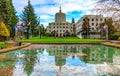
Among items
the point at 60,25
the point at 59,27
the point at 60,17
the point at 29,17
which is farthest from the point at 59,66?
the point at 59,27

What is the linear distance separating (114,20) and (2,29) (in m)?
30.7

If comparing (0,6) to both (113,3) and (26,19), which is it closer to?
(26,19)

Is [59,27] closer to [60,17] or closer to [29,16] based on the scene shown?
[60,17]

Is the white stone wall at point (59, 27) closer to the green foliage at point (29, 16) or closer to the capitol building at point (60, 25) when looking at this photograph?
the capitol building at point (60, 25)

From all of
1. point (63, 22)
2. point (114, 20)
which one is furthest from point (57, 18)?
point (114, 20)

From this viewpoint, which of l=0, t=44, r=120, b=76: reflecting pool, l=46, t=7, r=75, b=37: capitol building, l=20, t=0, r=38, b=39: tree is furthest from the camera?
l=46, t=7, r=75, b=37: capitol building

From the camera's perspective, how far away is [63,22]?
5817 inches

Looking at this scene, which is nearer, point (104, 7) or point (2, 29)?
Result: point (104, 7)

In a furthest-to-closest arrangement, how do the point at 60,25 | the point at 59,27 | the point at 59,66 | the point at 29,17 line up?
the point at 59,27
the point at 60,25
the point at 29,17
the point at 59,66

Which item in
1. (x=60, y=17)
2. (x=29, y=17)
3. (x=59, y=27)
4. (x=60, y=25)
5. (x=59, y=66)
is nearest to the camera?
(x=59, y=66)

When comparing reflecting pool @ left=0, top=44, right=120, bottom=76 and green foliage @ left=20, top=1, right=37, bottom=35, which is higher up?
green foliage @ left=20, top=1, right=37, bottom=35

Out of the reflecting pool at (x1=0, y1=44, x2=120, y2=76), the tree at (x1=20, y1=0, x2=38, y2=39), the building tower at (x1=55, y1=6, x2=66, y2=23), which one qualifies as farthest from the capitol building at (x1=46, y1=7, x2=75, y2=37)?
the reflecting pool at (x1=0, y1=44, x2=120, y2=76)

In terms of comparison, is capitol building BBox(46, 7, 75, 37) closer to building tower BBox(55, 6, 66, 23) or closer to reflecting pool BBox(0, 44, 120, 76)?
building tower BBox(55, 6, 66, 23)

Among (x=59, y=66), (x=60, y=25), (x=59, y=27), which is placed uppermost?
(x=60, y=25)
